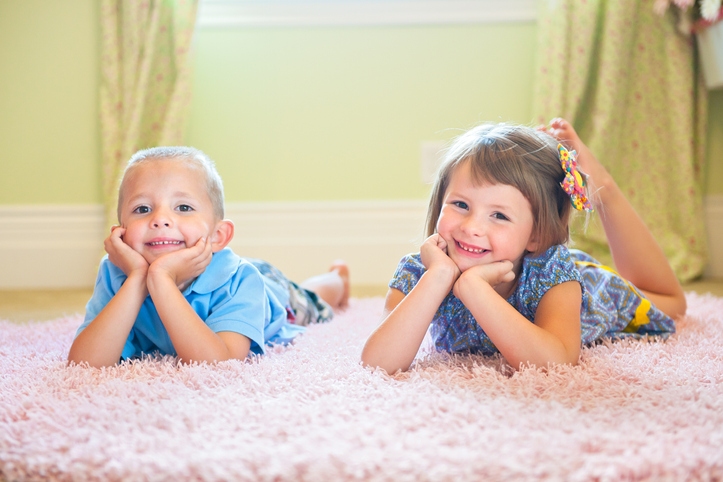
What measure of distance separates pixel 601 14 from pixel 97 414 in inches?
83.9

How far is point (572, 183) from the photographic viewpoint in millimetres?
960

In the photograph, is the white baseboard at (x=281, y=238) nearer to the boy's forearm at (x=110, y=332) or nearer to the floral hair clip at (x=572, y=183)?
the floral hair clip at (x=572, y=183)

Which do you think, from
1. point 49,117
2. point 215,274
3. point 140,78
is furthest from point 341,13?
point 215,274

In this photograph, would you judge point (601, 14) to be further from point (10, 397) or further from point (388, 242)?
point (10, 397)

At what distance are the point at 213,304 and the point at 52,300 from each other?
1.13 metres

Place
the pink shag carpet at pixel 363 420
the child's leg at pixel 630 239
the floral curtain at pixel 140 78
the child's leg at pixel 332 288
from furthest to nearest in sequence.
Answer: the floral curtain at pixel 140 78
the child's leg at pixel 332 288
the child's leg at pixel 630 239
the pink shag carpet at pixel 363 420

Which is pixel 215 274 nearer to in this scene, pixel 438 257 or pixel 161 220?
pixel 161 220

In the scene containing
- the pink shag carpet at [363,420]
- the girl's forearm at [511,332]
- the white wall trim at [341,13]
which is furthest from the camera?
the white wall trim at [341,13]

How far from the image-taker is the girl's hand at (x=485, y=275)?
2.78ft

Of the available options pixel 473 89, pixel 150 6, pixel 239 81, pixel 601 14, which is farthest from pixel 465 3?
pixel 150 6

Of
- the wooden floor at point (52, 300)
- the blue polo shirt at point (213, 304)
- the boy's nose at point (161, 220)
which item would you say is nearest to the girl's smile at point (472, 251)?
the blue polo shirt at point (213, 304)

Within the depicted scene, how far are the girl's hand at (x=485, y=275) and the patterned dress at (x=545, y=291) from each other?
0.22ft

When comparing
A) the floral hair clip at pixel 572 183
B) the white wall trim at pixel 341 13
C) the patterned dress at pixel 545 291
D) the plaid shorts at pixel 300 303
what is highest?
the white wall trim at pixel 341 13

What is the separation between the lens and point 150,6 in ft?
6.70
